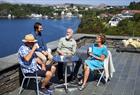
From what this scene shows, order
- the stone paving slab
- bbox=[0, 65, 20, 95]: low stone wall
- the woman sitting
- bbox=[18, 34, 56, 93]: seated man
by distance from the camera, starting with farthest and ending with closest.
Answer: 1. the woman sitting
2. the stone paving slab
3. bbox=[0, 65, 20, 95]: low stone wall
4. bbox=[18, 34, 56, 93]: seated man

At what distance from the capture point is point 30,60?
5109 millimetres

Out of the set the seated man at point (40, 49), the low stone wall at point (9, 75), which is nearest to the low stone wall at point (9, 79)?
the low stone wall at point (9, 75)

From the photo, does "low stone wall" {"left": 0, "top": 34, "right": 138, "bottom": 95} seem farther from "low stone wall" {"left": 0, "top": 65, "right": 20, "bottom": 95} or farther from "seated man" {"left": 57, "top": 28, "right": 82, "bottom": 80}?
"seated man" {"left": 57, "top": 28, "right": 82, "bottom": 80}

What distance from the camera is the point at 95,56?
20.1 ft

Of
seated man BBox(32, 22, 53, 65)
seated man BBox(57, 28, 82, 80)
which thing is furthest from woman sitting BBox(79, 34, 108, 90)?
seated man BBox(32, 22, 53, 65)

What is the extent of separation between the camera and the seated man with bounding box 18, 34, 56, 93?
16.4ft

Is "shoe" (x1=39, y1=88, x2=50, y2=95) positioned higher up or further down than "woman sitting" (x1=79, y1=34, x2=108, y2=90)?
further down

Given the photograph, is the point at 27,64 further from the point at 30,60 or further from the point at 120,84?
the point at 120,84

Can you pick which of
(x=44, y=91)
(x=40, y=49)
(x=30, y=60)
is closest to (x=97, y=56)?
(x=40, y=49)

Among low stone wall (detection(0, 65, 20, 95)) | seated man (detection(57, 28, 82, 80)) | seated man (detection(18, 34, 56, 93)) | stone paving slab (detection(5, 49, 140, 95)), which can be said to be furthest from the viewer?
seated man (detection(57, 28, 82, 80))

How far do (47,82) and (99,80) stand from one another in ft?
4.03

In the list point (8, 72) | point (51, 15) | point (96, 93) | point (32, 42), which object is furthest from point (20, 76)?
point (51, 15)

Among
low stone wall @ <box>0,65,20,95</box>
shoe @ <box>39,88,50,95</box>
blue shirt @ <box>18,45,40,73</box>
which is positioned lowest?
shoe @ <box>39,88,50,95</box>

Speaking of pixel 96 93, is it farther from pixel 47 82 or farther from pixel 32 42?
pixel 32 42
